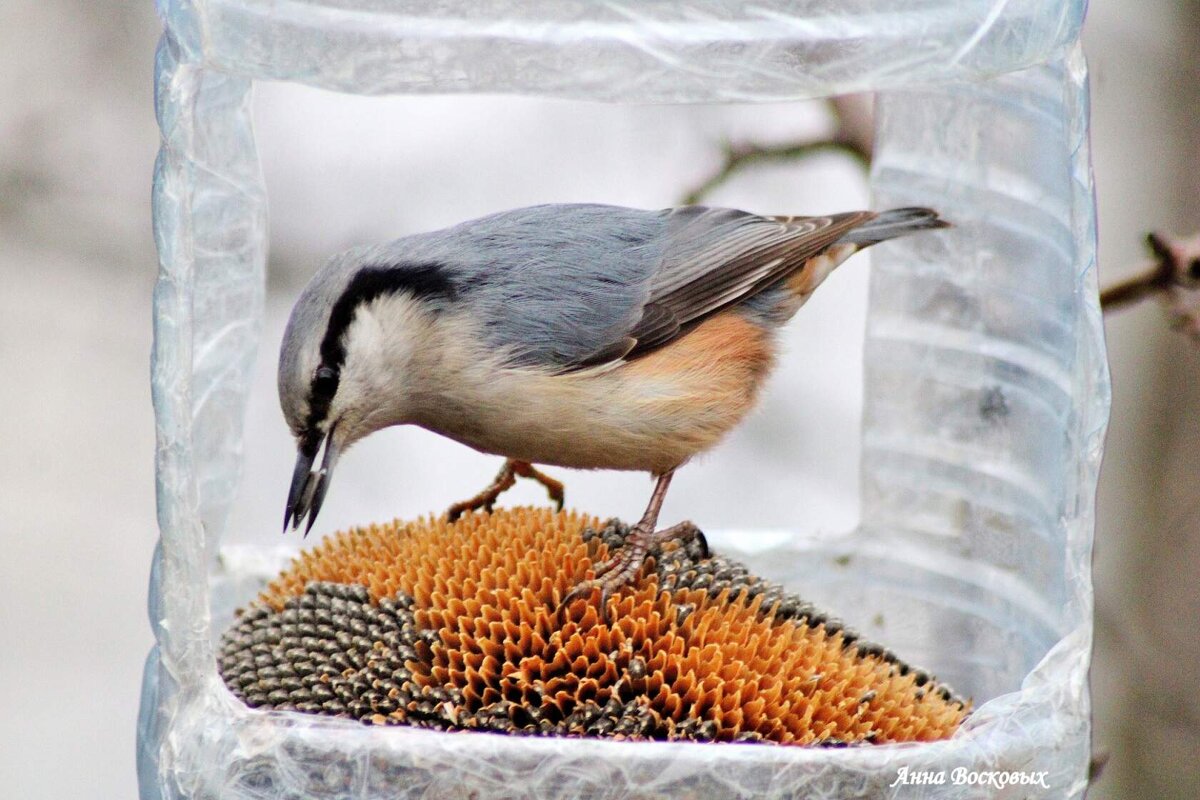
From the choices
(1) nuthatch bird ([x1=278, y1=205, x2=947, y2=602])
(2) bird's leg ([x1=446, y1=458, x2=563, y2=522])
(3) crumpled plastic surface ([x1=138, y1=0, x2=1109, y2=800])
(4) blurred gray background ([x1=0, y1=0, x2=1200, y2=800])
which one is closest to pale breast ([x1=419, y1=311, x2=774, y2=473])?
(1) nuthatch bird ([x1=278, y1=205, x2=947, y2=602])

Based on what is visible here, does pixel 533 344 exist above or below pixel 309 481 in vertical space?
above

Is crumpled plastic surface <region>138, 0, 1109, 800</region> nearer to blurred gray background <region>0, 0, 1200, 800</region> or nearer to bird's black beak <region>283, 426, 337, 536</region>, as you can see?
bird's black beak <region>283, 426, 337, 536</region>

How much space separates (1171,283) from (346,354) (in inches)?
68.6

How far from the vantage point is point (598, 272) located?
2.76 meters

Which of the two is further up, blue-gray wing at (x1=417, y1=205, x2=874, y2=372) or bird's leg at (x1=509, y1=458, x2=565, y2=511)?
blue-gray wing at (x1=417, y1=205, x2=874, y2=372)

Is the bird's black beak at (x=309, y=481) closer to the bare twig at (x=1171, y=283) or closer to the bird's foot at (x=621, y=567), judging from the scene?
the bird's foot at (x=621, y=567)

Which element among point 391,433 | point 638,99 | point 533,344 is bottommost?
point 391,433

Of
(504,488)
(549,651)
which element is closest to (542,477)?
(504,488)

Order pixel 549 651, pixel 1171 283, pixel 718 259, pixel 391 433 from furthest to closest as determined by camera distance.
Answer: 1. pixel 391 433
2. pixel 1171 283
3. pixel 718 259
4. pixel 549 651

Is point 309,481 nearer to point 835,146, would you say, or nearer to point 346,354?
point 346,354

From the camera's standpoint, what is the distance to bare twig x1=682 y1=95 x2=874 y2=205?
3.64m

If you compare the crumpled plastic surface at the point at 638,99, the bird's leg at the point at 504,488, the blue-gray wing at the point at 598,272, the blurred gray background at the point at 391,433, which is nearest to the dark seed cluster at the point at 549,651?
the crumpled plastic surface at the point at 638,99

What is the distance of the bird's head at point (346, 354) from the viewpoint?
2.50 metres

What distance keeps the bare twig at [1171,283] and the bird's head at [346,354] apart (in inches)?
56.7
